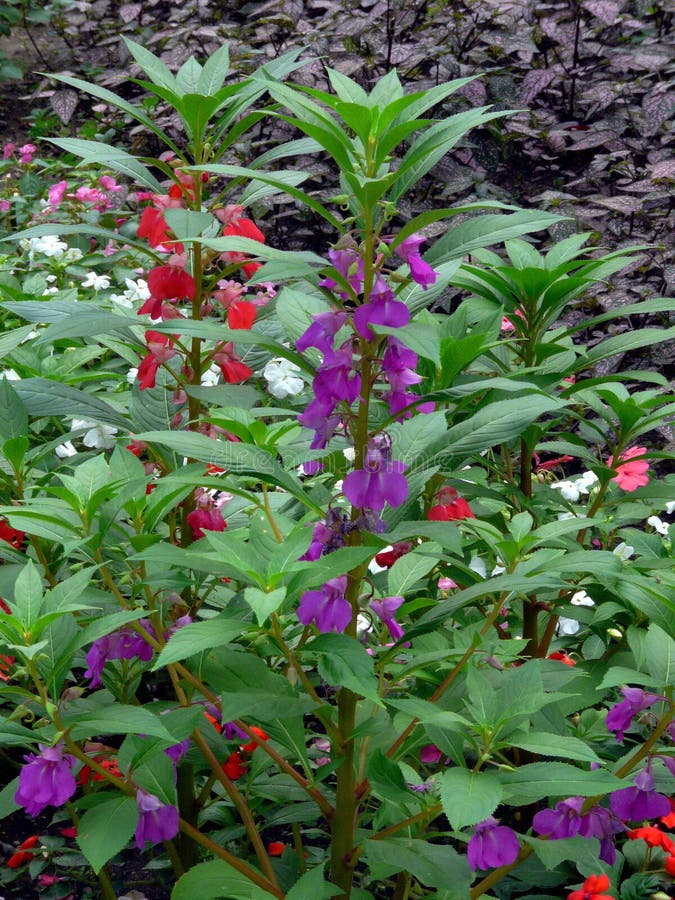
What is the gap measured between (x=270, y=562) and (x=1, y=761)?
1.34m

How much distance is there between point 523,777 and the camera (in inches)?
52.3

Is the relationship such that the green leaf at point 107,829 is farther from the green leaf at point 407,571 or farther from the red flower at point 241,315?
the red flower at point 241,315

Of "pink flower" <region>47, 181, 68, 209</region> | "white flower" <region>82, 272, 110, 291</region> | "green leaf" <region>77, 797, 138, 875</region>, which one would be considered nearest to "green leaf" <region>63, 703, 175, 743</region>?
"green leaf" <region>77, 797, 138, 875</region>

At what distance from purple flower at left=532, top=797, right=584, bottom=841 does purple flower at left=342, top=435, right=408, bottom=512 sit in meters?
0.66

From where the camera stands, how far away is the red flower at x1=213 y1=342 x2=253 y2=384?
5.75 feet

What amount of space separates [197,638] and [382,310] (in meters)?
0.48

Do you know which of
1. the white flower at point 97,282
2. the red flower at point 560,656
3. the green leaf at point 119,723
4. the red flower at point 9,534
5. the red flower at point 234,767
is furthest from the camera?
the white flower at point 97,282

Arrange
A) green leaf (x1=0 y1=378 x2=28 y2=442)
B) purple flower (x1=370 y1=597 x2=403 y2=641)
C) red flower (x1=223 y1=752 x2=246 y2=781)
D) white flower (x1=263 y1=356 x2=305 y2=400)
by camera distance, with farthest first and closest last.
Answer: white flower (x1=263 y1=356 x2=305 y2=400) < red flower (x1=223 y1=752 x2=246 y2=781) < green leaf (x1=0 y1=378 x2=28 y2=442) < purple flower (x1=370 y1=597 x2=403 y2=641)

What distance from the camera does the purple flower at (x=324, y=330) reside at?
51.1 inches

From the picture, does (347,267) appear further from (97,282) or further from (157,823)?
(97,282)

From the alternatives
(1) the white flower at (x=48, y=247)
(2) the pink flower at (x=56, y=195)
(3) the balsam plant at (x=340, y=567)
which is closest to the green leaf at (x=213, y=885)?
(3) the balsam plant at (x=340, y=567)

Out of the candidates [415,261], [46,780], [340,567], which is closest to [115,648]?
[46,780]

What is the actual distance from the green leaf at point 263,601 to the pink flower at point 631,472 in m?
1.10

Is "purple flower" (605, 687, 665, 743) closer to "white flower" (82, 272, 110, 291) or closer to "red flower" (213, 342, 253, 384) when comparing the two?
"red flower" (213, 342, 253, 384)
